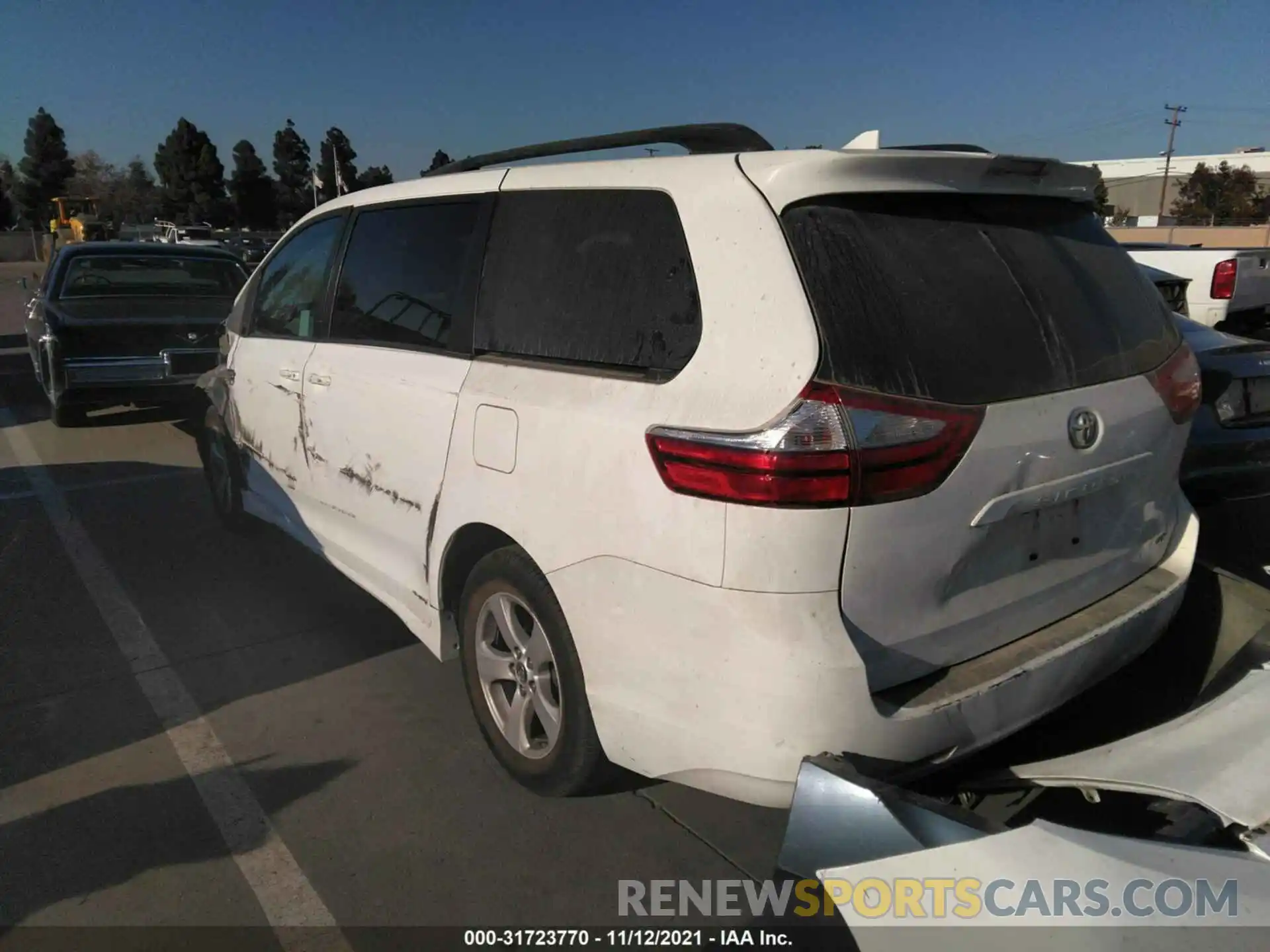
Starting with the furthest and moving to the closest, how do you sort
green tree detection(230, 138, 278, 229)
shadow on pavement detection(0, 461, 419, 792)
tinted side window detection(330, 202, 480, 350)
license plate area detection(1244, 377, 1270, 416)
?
green tree detection(230, 138, 278, 229) → license plate area detection(1244, 377, 1270, 416) → shadow on pavement detection(0, 461, 419, 792) → tinted side window detection(330, 202, 480, 350)

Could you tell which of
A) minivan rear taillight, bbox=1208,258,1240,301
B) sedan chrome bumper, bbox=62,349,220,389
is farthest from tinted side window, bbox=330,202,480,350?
minivan rear taillight, bbox=1208,258,1240,301

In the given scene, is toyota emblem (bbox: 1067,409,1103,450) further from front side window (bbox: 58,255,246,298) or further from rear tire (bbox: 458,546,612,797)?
front side window (bbox: 58,255,246,298)

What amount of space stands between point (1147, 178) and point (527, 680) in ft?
289

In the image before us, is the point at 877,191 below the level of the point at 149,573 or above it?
above

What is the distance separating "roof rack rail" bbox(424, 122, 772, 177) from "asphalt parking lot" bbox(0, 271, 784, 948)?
1.96 m

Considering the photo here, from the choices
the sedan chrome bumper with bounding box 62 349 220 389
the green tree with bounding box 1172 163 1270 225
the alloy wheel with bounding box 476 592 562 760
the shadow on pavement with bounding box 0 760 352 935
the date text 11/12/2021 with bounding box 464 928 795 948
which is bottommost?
the date text 11/12/2021 with bounding box 464 928 795 948

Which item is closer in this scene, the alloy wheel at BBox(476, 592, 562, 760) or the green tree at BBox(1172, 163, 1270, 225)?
the alloy wheel at BBox(476, 592, 562, 760)

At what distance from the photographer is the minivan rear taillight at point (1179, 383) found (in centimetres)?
267

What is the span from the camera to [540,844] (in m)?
2.73

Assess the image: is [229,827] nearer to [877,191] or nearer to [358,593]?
[358,593]

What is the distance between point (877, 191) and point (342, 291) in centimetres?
242

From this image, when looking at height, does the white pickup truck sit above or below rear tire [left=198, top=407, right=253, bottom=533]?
above

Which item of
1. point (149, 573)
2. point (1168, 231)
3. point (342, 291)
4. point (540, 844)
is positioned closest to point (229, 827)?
point (540, 844)

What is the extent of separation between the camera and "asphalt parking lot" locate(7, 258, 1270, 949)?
2549 millimetres
